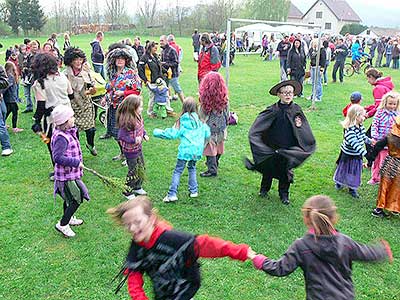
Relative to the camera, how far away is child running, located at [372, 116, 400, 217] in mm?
5266

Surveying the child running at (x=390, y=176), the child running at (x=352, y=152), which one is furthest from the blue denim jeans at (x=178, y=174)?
the child running at (x=390, y=176)

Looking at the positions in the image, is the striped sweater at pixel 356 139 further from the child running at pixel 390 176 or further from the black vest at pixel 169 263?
the black vest at pixel 169 263

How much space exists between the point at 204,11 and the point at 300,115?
53699mm

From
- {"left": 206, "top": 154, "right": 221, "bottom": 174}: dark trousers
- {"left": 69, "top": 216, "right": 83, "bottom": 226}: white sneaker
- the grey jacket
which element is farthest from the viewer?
{"left": 206, "top": 154, "right": 221, "bottom": 174}: dark trousers

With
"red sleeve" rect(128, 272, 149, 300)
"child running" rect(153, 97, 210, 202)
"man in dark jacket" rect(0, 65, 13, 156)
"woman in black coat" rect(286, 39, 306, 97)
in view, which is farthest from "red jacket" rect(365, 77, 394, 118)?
"man in dark jacket" rect(0, 65, 13, 156)

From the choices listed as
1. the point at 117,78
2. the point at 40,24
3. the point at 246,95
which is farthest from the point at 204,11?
the point at 117,78

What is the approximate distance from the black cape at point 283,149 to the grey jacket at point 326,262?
2.52 metres

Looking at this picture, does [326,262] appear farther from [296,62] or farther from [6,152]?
[296,62]

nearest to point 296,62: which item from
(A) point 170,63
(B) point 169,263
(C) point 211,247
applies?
(A) point 170,63

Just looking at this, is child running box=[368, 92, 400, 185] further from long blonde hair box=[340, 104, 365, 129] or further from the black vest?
the black vest

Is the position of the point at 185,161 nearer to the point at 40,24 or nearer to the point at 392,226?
the point at 392,226

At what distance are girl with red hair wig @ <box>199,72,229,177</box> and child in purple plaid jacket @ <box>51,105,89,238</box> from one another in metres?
2.10

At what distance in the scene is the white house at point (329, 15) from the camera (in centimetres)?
7794

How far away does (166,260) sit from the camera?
8.66 ft
